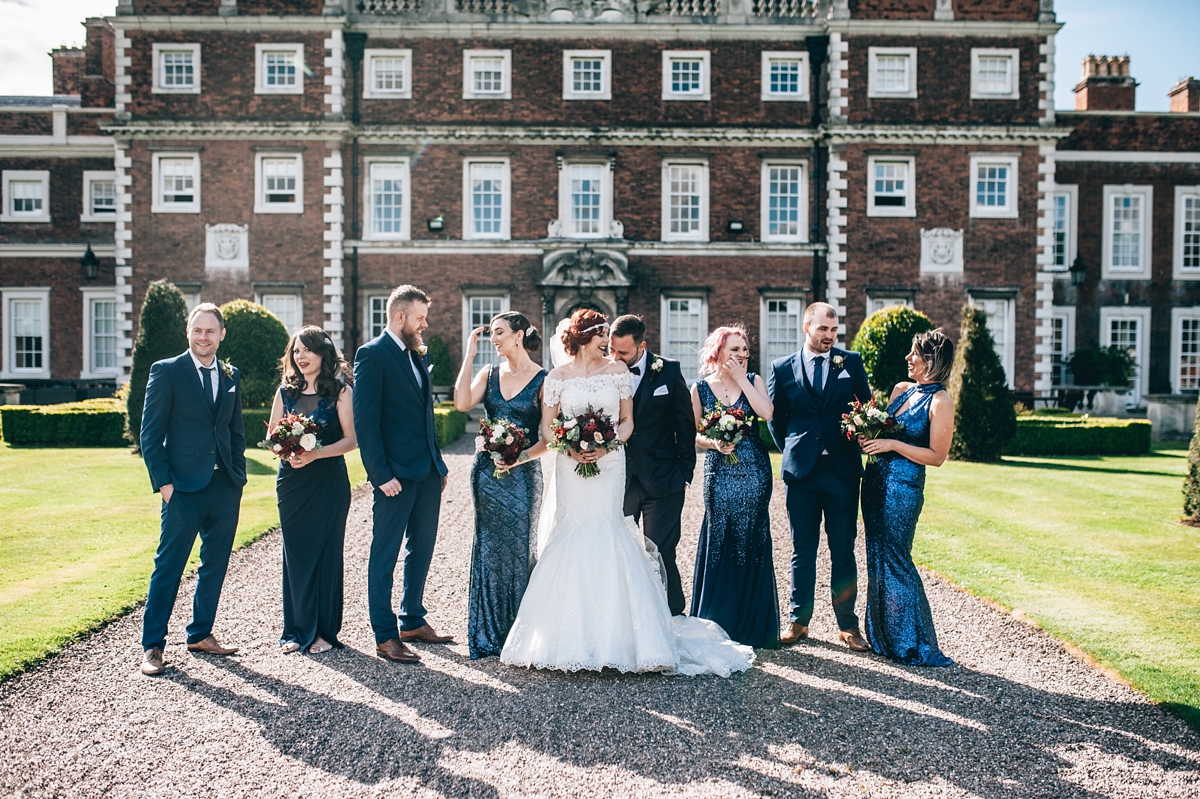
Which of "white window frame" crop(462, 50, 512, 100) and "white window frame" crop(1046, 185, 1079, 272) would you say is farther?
"white window frame" crop(1046, 185, 1079, 272)

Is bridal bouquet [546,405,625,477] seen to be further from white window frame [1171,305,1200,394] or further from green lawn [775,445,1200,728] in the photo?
white window frame [1171,305,1200,394]

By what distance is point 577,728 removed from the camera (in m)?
4.62

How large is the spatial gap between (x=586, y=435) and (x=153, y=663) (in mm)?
3015

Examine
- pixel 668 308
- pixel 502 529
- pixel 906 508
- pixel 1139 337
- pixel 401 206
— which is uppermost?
pixel 401 206

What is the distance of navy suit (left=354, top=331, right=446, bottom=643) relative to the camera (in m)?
5.93

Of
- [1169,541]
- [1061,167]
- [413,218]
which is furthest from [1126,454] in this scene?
[413,218]

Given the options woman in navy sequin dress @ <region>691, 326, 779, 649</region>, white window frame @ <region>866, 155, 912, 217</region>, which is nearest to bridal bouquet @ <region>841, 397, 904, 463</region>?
woman in navy sequin dress @ <region>691, 326, 779, 649</region>

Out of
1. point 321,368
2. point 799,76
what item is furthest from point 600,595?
point 799,76

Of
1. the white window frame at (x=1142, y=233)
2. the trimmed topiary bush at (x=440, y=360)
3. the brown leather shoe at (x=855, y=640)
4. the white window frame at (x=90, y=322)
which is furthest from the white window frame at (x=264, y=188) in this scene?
the white window frame at (x=1142, y=233)

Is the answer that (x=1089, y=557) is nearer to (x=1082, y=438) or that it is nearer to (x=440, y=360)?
(x=1082, y=438)

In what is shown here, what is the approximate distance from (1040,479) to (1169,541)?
493cm

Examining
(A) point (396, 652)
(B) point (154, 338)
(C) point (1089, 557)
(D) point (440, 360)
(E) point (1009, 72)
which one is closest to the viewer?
(A) point (396, 652)

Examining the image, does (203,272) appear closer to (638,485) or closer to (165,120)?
(165,120)

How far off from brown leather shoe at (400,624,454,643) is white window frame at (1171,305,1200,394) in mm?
29913
